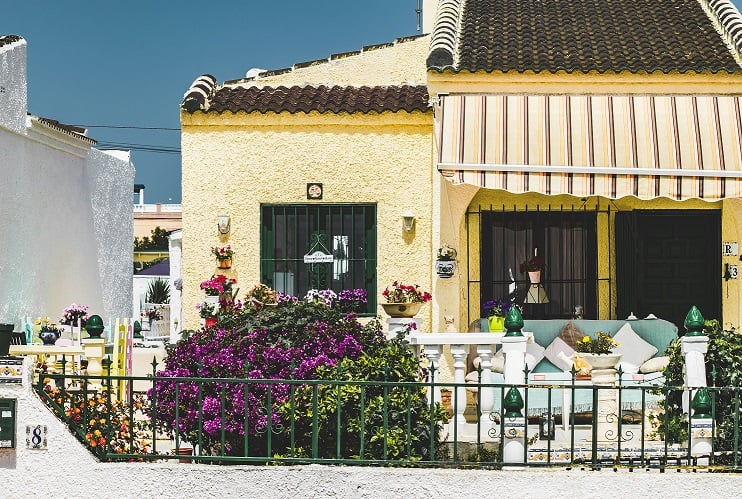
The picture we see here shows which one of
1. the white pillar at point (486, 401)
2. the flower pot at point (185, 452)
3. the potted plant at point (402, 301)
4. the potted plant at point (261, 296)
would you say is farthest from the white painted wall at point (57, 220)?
the white pillar at point (486, 401)

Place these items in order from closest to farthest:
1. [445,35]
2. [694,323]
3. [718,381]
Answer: [694,323]
[718,381]
[445,35]

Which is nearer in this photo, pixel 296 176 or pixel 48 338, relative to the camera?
pixel 48 338

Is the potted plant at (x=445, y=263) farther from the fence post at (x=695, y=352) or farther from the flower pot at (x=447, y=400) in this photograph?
the fence post at (x=695, y=352)


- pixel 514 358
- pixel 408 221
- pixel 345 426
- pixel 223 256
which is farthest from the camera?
pixel 223 256

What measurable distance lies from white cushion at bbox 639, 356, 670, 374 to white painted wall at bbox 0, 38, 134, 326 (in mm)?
12345

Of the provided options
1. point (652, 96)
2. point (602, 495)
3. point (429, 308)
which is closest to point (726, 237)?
point (652, 96)

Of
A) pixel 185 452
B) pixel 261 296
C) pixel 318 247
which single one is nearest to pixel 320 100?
pixel 318 247

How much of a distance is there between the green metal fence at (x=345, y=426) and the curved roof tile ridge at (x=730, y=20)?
28.1 feet

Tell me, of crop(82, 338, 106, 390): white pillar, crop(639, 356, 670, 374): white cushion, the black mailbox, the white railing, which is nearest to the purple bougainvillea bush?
the black mailbox

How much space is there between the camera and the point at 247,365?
11055 millimetres

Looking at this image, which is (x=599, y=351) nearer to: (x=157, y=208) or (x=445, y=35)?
(x=445, y=35)

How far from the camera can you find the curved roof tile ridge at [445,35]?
57.6ft

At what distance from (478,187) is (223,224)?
165 inches

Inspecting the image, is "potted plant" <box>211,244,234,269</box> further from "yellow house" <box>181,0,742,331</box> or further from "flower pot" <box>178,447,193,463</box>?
"flower pot" <box>178,447,193,463</box>
